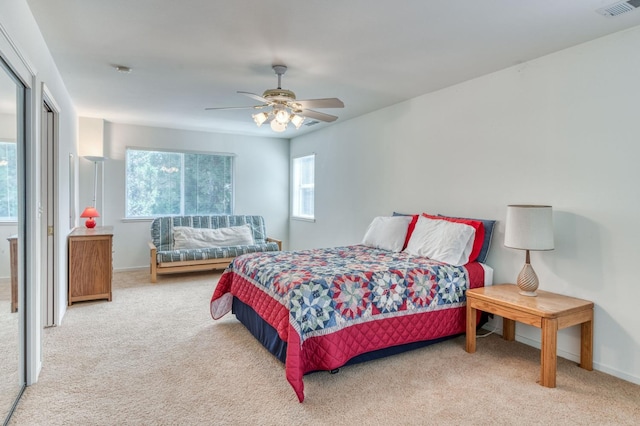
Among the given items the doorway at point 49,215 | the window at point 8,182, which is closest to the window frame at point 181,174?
the doorway at point 49,215

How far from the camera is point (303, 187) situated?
698 centimetres

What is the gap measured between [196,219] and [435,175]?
3889 mm

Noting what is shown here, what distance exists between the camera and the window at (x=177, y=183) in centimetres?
612

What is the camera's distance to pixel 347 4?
2258 millimetres

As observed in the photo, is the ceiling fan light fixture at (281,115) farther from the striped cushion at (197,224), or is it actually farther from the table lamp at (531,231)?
the striped cushion at (197,224)

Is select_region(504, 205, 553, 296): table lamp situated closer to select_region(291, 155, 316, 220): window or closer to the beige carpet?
the beige carpet

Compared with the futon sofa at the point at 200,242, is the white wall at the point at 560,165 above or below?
above

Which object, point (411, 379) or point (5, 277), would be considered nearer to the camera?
point (5, 277)

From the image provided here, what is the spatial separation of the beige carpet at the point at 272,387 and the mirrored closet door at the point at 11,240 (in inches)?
7.9

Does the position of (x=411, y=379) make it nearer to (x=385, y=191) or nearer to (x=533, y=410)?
(x=533, y=410)

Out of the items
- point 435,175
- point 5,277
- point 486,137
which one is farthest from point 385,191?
point 5,277

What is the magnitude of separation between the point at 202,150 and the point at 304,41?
13.8ft

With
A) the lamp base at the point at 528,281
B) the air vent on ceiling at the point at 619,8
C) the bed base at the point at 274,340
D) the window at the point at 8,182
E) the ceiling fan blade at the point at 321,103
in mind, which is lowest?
the bed base at the point at 274,340

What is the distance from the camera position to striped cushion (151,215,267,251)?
5762 mm
